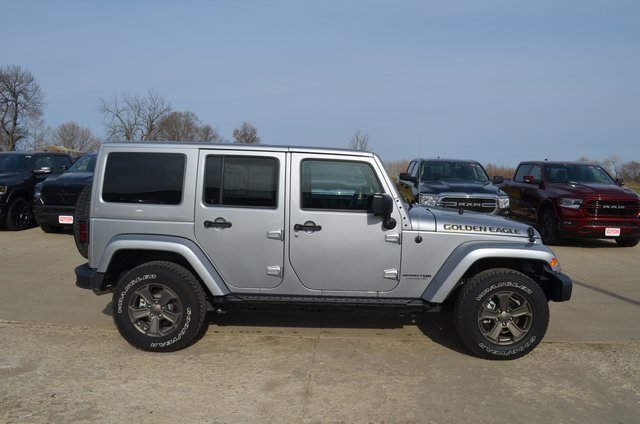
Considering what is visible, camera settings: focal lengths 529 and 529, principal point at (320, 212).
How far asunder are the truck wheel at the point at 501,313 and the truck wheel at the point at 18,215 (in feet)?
36.0

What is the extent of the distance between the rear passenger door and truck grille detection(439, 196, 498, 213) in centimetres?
616

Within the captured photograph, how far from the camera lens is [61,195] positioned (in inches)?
429

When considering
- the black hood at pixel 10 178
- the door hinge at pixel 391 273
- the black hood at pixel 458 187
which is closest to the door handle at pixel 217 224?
the door hinge at pixel 391 273

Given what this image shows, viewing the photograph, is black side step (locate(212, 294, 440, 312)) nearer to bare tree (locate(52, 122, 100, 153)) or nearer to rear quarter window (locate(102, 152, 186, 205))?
rear quarter window (locate(102, 152, 186, 205))

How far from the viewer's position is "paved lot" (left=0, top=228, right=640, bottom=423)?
12.1ft

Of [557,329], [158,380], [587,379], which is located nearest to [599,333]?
[557,329]

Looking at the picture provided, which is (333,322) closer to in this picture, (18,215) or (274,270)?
(274,270)

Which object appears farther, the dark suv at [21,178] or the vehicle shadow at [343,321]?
the dark suv at [21,178]

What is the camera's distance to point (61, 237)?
36.8ft

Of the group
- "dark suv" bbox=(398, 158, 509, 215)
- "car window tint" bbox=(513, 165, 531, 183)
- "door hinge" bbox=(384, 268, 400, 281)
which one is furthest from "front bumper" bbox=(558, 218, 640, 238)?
"door hinge" bbox=(384, 268, 400, 281)

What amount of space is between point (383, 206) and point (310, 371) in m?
1.50

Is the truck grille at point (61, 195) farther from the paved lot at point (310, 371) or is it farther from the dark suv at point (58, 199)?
the paved lot at point (310, 371)

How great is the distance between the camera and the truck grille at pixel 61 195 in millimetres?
10875

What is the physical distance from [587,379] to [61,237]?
10.3 m
